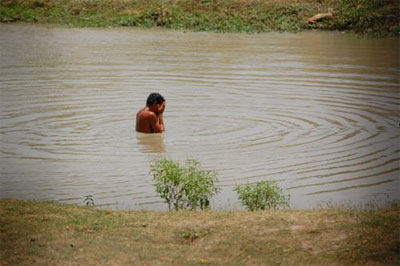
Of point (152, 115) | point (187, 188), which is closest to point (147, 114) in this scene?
point (152, 115)

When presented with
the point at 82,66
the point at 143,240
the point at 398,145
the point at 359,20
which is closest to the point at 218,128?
the point at 398,145

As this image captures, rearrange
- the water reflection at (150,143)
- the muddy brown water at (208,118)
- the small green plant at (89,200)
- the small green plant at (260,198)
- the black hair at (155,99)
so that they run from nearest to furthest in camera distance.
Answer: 1. the small green plant at (260,198)
2. the small green plant at (89,200)
3. the muddy brown water at (208,118)
4. the water reflection at (150,143)
5. the black hair at (155,99)

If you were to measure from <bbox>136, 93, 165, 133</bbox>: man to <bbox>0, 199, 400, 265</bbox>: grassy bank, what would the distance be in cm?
496

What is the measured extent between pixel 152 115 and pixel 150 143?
1.80ft

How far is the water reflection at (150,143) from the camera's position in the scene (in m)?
11.7

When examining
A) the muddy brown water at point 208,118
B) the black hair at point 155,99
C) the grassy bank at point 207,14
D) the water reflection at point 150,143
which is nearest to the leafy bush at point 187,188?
the muddy brown water at point 208,118

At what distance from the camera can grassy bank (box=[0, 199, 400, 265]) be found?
5992mm

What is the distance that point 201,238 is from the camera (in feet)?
21.2

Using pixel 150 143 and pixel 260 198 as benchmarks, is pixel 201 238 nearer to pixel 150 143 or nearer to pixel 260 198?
pixel 260 198

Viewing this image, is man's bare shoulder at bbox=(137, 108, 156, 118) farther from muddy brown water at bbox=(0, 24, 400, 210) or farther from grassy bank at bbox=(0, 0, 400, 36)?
grassy bank at bbox=(0, 0, 400, 36)

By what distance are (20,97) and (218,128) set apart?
16.6 ft

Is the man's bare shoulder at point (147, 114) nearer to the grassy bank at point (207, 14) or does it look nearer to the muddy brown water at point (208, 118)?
the muddy brown water at point (208, 118)

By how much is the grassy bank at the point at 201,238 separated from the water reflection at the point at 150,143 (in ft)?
14.1

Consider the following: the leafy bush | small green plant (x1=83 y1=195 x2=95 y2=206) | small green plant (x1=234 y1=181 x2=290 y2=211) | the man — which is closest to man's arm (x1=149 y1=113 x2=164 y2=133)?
the man
